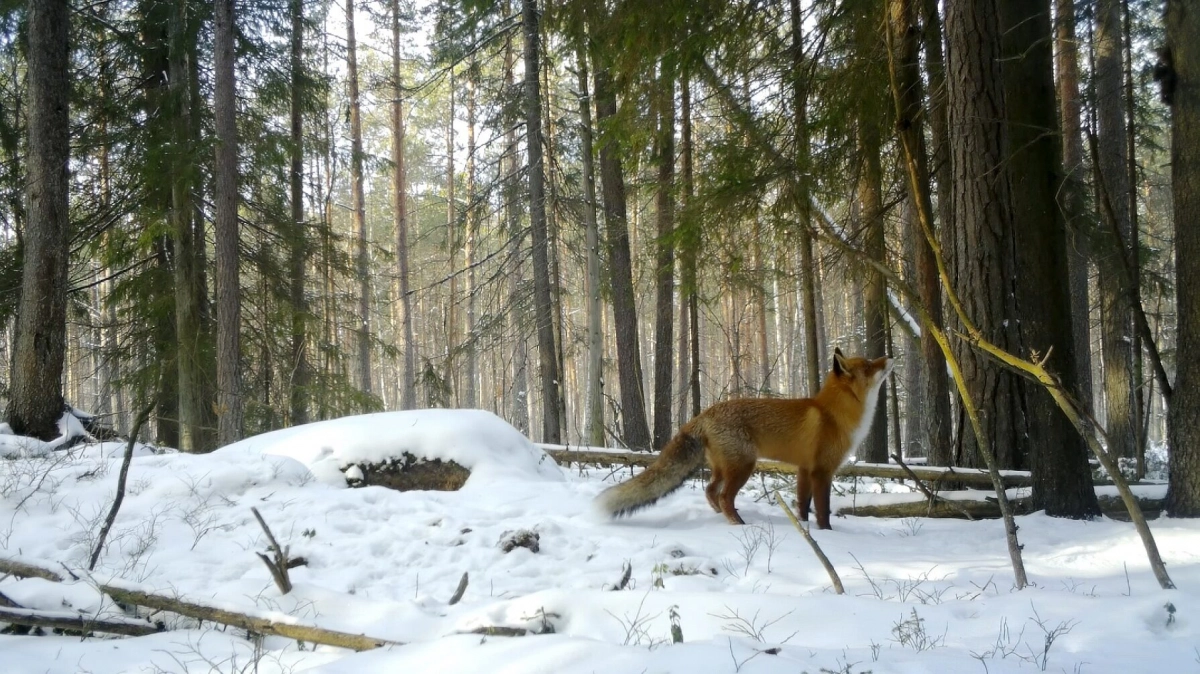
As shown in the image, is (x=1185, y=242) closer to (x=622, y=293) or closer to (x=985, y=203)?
(x=985, y=203)

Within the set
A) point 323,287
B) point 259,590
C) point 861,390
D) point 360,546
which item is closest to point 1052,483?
point 861,390

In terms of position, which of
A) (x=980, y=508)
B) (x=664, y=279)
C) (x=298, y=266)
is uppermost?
(x=298, y=266)

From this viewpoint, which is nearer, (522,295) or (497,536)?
(497,536)

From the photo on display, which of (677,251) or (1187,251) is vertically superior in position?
(677,251)

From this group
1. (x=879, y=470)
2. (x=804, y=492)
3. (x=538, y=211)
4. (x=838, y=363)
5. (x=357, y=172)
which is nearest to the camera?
(x=804, y=492)

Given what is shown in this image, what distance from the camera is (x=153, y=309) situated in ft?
46.6

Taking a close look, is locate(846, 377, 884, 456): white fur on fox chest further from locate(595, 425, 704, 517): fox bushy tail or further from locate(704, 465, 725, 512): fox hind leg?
locate(595, 425, 704, 517): fox bushy tail

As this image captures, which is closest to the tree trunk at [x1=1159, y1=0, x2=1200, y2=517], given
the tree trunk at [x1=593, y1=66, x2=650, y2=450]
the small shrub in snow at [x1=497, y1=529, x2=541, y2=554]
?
the small shrub in snow at [x1=497, y1=529, x2=541, y2=554]

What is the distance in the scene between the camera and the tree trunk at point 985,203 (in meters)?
5.95

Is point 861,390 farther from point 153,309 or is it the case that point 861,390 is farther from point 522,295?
point 153,309

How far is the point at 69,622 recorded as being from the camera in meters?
3.41

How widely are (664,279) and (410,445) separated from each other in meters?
6.90

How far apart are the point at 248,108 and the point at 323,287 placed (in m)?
4.68

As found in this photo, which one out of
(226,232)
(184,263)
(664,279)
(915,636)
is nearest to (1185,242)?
(915,636)
